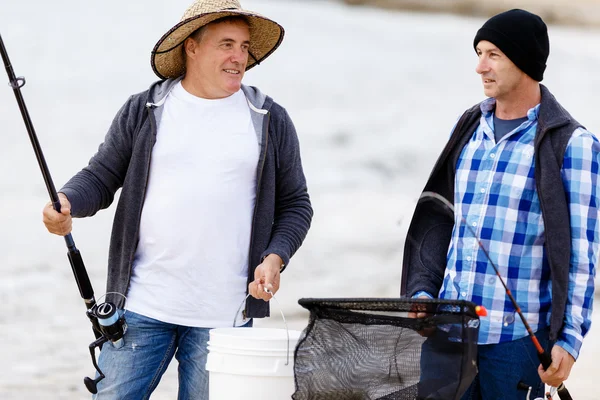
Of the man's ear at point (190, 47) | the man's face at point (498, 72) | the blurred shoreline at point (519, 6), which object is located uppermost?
the blurred shoreline at point (519, 6)

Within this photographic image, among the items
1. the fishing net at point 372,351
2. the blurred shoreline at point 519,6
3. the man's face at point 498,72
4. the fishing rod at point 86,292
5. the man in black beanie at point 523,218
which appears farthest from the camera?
the blurred shoreline at point 519,6

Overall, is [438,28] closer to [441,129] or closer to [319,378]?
[441,129]

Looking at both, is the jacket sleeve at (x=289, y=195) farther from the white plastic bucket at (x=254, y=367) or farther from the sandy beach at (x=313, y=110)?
the sandy beach at (x=313, y=110)

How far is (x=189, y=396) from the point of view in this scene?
9.67 ft

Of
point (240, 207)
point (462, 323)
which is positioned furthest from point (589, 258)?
point (240, 207)

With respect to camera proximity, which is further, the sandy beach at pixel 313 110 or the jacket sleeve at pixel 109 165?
the sandy beach at pixel 313 110

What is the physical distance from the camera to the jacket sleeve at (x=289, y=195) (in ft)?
9.89

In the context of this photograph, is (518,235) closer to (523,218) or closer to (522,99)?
(523,218)

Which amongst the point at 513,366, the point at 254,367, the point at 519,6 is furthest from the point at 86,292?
the point at 519,6

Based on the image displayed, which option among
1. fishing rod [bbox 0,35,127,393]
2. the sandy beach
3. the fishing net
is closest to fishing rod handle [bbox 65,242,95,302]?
fishing rod [bbox 0,35,127,393]

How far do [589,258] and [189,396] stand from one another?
1174 mm

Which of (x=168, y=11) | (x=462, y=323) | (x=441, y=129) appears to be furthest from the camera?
(x=168, y=11)

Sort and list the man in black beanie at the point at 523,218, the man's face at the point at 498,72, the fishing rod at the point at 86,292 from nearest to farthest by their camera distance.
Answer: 1. the man in black beanie at the point at 523,218
2. the man's face at the point at 498,72
3. the fishing rod at the point at 86,292

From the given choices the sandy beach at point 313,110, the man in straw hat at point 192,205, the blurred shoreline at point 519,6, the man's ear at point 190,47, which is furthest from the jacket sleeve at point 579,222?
the blurred shoreline at point 519,6
